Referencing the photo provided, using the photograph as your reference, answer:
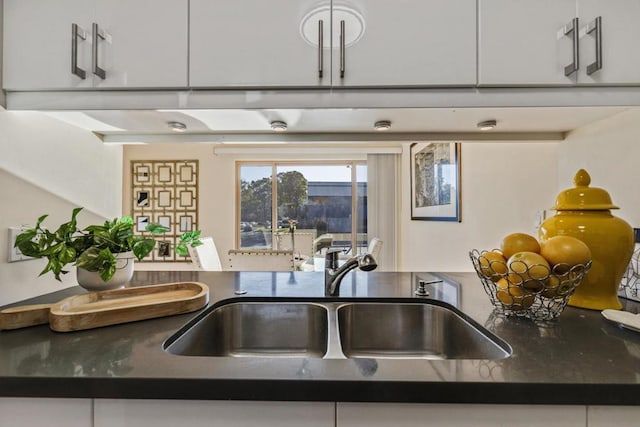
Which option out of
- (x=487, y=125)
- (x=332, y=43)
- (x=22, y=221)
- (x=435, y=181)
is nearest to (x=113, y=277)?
(x=22, y=221)

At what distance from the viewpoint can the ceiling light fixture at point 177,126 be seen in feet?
3.52

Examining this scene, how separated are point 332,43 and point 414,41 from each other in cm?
23

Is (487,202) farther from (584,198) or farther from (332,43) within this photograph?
(332,43)

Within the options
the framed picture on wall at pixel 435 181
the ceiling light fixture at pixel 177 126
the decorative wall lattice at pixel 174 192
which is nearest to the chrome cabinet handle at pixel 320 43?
the ceiling light fixture at pixel 177 126

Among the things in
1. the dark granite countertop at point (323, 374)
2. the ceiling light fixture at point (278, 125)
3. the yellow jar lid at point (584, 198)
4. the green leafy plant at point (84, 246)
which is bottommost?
the dark granite countertop at point (323, 374)

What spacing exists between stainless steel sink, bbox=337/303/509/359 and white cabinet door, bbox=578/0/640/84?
2.62 ft

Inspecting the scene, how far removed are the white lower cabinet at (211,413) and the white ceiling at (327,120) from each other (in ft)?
2.49

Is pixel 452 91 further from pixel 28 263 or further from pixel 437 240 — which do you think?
pixel 437 240

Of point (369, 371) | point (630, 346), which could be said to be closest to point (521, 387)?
point (369, 371)

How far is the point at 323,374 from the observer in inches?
19.8

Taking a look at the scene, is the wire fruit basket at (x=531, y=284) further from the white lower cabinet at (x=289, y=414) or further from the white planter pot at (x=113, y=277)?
the white planter pot at (x=113, y=277)

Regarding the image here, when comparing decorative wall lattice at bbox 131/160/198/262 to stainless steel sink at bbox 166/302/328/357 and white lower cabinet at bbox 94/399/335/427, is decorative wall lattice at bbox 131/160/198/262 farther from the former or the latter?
white lower cabinet at bbox 94/399/335/427

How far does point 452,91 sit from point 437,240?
6.57ft

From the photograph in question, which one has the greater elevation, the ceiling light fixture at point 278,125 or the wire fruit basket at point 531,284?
the ceiling light fixture at point 278,125
